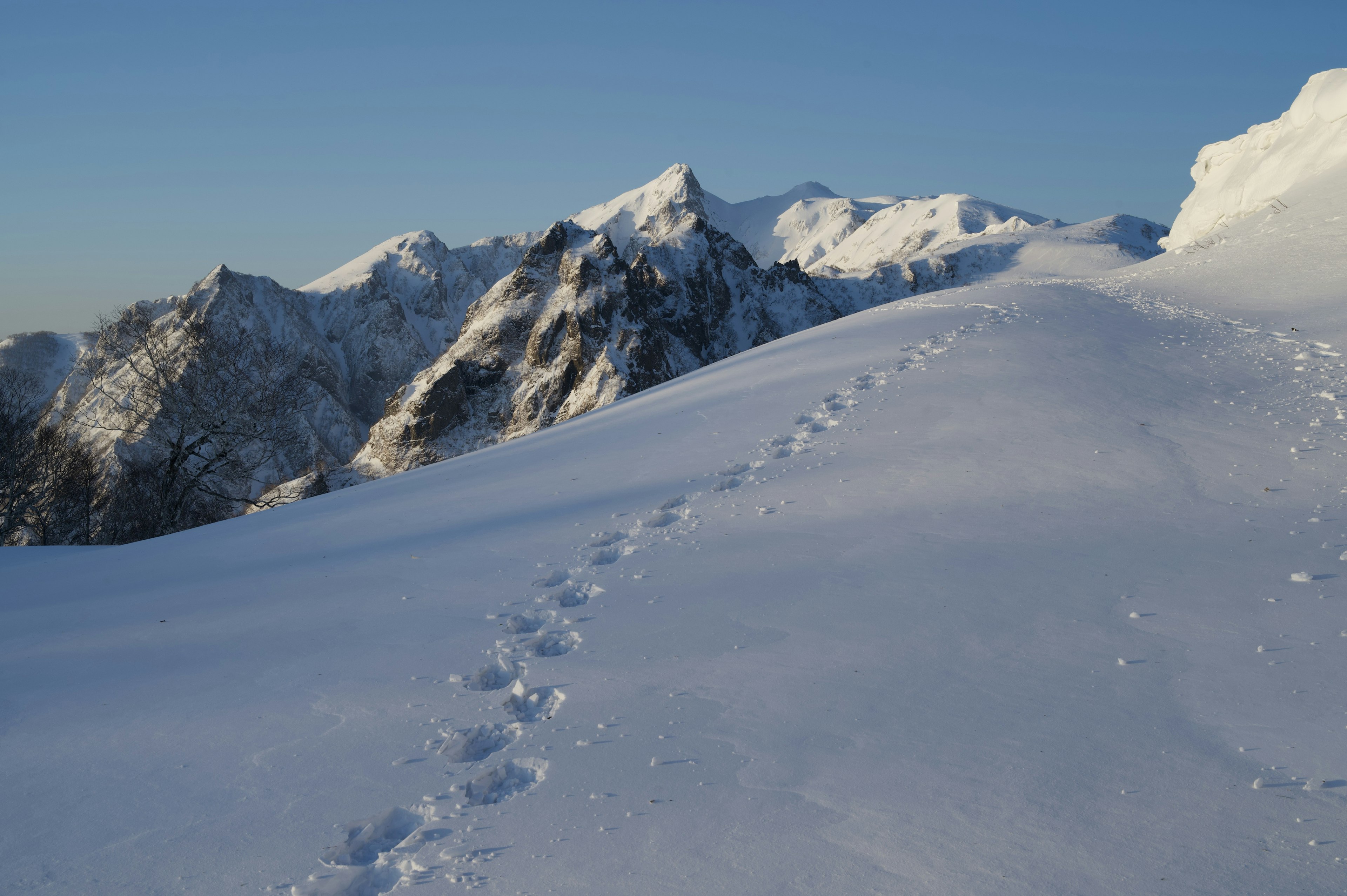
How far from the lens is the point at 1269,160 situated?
19891 mm

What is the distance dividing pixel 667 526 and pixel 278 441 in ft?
49.0

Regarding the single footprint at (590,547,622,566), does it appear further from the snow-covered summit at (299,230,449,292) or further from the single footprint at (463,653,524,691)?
the snow-covered summit at (299,230,449,292)

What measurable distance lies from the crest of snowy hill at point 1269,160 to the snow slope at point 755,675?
43.7ft

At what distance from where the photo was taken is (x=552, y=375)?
67.0m

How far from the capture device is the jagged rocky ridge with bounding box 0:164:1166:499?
65750 mm

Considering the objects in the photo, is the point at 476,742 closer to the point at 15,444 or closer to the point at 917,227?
the point at 15,444

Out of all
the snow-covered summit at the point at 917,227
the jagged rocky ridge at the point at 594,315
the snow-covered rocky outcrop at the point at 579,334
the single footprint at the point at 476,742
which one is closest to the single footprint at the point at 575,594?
the single footprint at the point at 476,742

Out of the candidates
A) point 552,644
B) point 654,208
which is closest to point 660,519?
point 552,644

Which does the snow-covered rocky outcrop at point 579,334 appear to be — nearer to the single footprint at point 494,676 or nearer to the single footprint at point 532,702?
the single footprint at point 494,676

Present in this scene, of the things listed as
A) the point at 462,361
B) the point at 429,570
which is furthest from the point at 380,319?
the point at 429,570

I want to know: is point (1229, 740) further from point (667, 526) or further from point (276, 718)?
point (276, 718)

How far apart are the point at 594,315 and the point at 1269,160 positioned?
5327 cm

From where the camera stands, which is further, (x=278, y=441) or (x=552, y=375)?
(x=552, y=375)

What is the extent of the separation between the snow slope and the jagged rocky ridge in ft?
48.0
